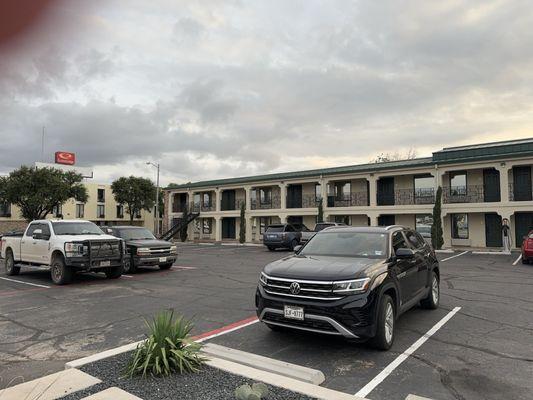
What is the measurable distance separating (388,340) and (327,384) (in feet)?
4.83

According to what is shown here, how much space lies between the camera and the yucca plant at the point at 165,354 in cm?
433

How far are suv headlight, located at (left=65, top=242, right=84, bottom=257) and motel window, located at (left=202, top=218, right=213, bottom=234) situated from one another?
98.8ft

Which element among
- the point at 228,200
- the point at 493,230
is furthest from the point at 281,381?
the point at 228,200

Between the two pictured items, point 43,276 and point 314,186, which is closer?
point 43,276

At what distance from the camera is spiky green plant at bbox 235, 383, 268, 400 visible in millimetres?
3572

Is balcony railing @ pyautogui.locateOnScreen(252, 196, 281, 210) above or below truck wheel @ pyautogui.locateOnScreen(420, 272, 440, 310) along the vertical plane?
above

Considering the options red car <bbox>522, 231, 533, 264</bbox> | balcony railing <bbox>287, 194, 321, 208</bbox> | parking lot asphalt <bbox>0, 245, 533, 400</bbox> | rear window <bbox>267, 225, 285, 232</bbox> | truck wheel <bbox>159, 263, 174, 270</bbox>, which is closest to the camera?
parking lot asphalt <bbox>0, 245, 533, 400</bbox>

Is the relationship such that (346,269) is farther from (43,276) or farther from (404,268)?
(43,276)

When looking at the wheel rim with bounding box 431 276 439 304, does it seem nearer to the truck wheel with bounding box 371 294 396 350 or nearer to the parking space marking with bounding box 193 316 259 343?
the truck wheel with bounding box 371 294 396 350

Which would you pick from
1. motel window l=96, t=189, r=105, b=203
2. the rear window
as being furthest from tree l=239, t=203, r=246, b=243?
motel window l=96, t=189, r=105, b=203

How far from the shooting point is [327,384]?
4.38 meters

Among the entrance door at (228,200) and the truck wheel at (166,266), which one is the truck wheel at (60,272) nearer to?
the truck wheel at (166,266)

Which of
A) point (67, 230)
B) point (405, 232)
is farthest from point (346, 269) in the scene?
point (67, 230)

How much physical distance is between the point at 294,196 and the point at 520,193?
54.8 ft
